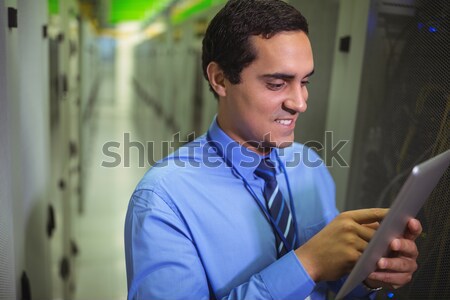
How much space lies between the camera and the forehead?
3.15 ft

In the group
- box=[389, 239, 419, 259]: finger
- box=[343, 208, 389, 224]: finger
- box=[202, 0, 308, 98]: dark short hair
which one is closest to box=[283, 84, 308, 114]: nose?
box=[202, 0, 308, 98]: dark short hair

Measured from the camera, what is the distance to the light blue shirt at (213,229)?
90 centimetres

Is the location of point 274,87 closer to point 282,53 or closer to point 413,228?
point 282,53

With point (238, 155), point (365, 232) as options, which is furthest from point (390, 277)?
point (238, 155)

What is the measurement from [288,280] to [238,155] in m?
0.40

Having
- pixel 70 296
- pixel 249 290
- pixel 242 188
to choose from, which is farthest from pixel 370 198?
pixel 70 296

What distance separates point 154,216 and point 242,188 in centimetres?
29

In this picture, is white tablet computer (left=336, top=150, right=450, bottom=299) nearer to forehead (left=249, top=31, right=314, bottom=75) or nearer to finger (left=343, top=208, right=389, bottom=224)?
finger (left=343, top=208, right=389, bottom=224)

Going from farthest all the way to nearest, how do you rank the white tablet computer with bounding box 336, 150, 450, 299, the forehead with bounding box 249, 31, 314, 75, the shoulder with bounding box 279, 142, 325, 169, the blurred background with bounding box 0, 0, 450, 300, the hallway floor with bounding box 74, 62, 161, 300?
the hallway floor with bounding box 74, 62, 161, 300 → the shoulder with bounding box 279, 142, 325, 169 → the blurred background with bounding box 0, 0, 450, 300 → the forehead with bounding box 249, 31, 314, 75 → the white tablet computer with bounding box 336, 150, 450, 299

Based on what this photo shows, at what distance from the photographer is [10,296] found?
96 cm

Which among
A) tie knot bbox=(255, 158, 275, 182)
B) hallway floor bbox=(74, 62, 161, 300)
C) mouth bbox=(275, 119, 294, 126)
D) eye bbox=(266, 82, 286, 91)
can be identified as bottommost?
hallway floor bbox=(74, 62, 161, 300)

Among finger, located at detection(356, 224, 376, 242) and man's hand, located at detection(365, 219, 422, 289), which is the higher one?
finger, located at detection(356, 224, 376, 242)

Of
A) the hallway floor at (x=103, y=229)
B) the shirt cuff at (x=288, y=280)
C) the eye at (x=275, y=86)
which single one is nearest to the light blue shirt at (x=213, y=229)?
the shirt cuff at (x=288, y=280)

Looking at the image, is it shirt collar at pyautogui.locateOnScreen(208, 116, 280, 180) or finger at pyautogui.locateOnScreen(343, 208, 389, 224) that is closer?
finger at pyautogui.locateOnScreen(343, 208, 389, 224)
